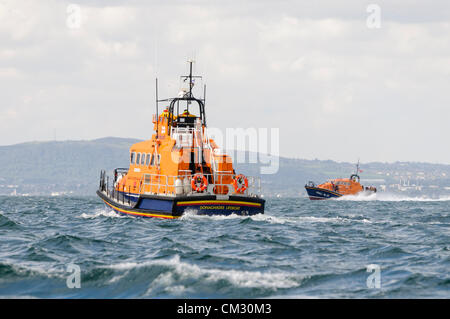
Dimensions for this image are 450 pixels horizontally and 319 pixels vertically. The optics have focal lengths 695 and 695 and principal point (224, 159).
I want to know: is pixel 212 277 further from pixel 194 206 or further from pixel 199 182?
pixel 199 182

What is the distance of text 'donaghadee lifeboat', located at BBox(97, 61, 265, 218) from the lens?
84.7 feet

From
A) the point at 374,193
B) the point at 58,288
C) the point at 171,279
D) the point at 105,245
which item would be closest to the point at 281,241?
the point at 105,245

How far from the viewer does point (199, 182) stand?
26.3 meters

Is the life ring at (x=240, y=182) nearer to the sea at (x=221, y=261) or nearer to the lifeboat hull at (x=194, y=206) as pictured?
the lifeboat hull at (x=194, y=206)

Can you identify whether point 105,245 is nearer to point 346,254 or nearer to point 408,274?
point 346,254

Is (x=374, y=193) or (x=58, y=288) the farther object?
(x=374, y=193)

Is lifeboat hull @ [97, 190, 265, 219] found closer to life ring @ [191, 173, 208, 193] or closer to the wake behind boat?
life ring @ [191, 173, 208, 193]

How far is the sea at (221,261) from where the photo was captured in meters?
12.6

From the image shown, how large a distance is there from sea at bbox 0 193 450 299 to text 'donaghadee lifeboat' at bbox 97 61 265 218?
3.52 feet

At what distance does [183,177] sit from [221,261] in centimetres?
1149

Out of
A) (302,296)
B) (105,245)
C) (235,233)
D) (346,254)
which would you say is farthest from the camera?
(235,233)

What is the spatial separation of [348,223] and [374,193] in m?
69.4

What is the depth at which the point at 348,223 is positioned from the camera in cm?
2830
